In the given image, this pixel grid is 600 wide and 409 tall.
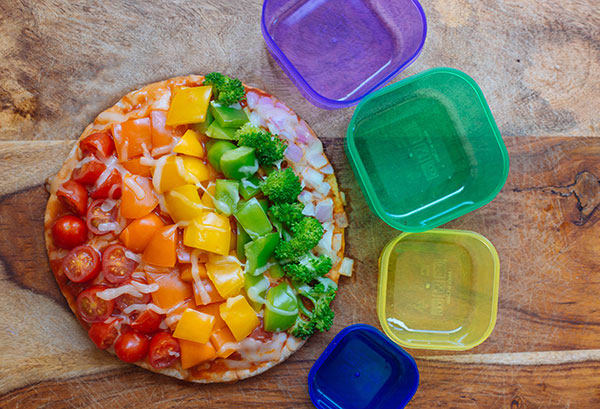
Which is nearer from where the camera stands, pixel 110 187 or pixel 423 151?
pixel 110 187

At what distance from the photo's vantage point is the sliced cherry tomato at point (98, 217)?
99.0 inches

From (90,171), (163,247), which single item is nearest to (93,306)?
(163,247)

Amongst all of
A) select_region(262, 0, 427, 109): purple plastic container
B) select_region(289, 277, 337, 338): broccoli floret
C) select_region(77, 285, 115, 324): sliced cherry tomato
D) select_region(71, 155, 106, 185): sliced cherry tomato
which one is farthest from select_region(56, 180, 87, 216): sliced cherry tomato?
select_region(262, 0, 427, 109): purple plastic container

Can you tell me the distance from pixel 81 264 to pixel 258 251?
0.93 meters

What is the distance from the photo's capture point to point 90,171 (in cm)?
250

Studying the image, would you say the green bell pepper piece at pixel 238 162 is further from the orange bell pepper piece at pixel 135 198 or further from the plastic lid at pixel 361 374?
the plastic lid at pixel 361 374

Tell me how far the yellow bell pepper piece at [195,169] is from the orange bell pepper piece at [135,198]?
9.4 inches

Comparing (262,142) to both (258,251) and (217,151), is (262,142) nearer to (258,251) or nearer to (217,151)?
(217,151)

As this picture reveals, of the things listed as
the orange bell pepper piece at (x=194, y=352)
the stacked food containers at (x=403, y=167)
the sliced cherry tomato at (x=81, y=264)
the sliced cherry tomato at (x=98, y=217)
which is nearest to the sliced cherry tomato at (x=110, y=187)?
the sliced cherry tomato at (x=98, y=217)

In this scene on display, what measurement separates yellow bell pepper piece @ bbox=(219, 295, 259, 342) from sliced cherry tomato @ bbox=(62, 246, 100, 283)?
707 millimetres

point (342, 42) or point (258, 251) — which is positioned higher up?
point (342, 42)

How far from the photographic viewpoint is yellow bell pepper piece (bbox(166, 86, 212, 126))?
99.6 inches

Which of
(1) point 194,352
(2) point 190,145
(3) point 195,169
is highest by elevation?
(2) point 190,145

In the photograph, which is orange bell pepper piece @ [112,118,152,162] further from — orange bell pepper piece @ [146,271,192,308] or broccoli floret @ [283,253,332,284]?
broccoli floret @ [283,253,332,284]
